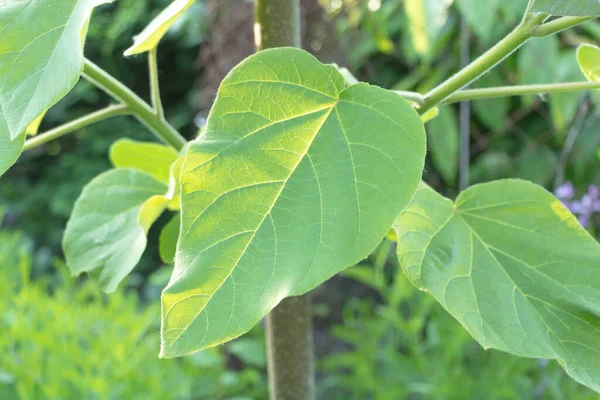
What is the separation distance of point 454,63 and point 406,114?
1.33 metres

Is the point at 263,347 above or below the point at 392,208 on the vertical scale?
below

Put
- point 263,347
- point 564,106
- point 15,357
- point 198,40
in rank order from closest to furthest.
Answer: point 15,357
point 263,347
point 564,106
point 198,40

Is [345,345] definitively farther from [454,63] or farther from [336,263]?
[336,263]

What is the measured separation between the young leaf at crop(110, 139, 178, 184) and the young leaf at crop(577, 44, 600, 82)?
0.24 m

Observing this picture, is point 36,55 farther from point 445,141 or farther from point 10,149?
point 445,141

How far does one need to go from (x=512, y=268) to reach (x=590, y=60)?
0.12 meters

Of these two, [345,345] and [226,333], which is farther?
[345,345]

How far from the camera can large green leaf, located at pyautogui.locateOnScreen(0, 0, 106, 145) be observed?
19 centimetres

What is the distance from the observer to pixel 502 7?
4.21 feet

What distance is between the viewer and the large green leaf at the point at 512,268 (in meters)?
0.22

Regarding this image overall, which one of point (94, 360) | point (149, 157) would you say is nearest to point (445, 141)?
point (94, 360)

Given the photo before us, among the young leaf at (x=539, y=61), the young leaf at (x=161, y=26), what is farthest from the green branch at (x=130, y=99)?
the young leaf at (x=539, y=61)

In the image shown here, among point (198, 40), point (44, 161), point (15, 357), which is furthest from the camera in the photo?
point (44, 161)

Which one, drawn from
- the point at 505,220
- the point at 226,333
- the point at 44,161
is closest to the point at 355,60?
the point at 505,220
